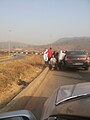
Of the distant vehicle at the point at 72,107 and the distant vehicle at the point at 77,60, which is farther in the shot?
the distant vehicle at the point at 77,60

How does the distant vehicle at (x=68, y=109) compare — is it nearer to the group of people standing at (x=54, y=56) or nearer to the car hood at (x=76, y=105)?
the car hood at (x=76, y=105)

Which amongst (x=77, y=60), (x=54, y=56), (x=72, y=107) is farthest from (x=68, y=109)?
(x=54, y=56)

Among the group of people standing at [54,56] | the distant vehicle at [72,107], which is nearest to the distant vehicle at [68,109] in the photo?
the distant vehicle at [72,107]

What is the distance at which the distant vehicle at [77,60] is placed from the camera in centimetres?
2270

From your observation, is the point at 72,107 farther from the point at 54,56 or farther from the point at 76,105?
the point at 54,56

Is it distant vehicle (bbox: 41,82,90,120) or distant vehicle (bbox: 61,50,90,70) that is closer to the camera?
distant vehicle (bbox: 41,82,90,120)

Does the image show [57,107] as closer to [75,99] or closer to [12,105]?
[75,99]

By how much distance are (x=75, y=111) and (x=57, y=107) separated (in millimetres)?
391

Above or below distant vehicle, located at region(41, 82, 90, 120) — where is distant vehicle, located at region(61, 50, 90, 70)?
below

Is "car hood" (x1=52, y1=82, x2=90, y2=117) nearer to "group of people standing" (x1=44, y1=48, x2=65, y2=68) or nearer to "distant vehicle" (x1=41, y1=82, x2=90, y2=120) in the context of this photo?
"distant vehicle" (x1=41, y1=82, x2=90, y2=120)

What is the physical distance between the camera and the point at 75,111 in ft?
10.00

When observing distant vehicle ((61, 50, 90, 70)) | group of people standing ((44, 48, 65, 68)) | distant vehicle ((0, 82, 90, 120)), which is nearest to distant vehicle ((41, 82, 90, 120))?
distant vehicle ((0, 82, 90, 120))

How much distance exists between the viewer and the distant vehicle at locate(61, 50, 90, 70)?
22.7 metres

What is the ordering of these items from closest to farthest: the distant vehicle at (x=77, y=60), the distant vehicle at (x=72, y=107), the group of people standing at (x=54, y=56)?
the distant vehicle at (x=72, y=107)
the distant vehicle at (x=77, y=60)
the group of people standing at (x=54, y=56)
